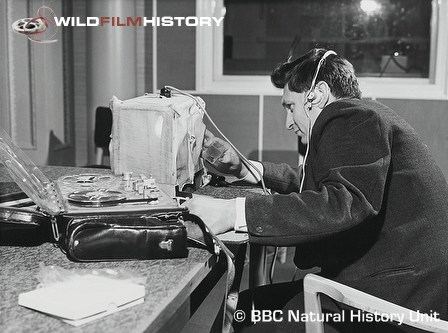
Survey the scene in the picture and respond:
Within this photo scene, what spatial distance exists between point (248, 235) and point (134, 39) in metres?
3.18

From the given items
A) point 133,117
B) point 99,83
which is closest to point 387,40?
point 99,83

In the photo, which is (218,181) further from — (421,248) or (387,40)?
(387,40)

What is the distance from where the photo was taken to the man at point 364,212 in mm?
1267

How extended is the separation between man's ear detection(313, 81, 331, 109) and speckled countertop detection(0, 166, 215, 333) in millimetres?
547

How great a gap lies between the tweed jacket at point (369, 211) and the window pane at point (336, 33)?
298 centimetres

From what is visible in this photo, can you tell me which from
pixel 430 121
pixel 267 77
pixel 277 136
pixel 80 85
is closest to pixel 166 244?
pixel 277 136

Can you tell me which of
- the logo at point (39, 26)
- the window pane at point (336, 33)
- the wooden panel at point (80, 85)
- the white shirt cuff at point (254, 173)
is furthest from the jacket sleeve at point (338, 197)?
the wooden panel at point (80, 85)

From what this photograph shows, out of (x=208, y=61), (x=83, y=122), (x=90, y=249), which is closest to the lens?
(x=90, y=249)

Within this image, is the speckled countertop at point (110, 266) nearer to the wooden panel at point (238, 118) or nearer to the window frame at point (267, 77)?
the wooden panel at point (238, 118)

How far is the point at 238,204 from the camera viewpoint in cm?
132

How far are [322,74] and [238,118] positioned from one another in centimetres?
247

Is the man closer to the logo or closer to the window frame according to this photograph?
the logo

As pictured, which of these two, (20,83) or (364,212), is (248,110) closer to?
(20,83)

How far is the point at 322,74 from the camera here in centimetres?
153
